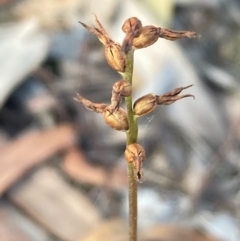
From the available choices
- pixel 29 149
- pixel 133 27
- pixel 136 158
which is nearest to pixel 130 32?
pixel 133 27

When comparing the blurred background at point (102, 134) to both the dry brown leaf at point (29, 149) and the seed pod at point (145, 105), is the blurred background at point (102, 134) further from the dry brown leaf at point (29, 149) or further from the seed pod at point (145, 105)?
the seed pod at point (145, 105)

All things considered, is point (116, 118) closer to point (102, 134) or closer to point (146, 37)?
point (146, 37)

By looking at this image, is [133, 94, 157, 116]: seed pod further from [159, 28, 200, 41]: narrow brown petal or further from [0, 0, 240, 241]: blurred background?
[0, 0, 240, 241]: blurred background

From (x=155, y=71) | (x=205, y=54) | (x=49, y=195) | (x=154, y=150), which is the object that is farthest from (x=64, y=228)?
(x=205, y=54)

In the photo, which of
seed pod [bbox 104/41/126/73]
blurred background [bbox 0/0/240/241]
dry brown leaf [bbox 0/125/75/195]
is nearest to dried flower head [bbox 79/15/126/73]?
seed pod [bbox 104/41/126/73]

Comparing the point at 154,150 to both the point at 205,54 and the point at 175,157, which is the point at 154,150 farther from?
the point at 205,54

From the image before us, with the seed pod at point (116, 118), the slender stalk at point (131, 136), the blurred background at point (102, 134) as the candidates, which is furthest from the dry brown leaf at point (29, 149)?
the seed pod at point (116, 118)
